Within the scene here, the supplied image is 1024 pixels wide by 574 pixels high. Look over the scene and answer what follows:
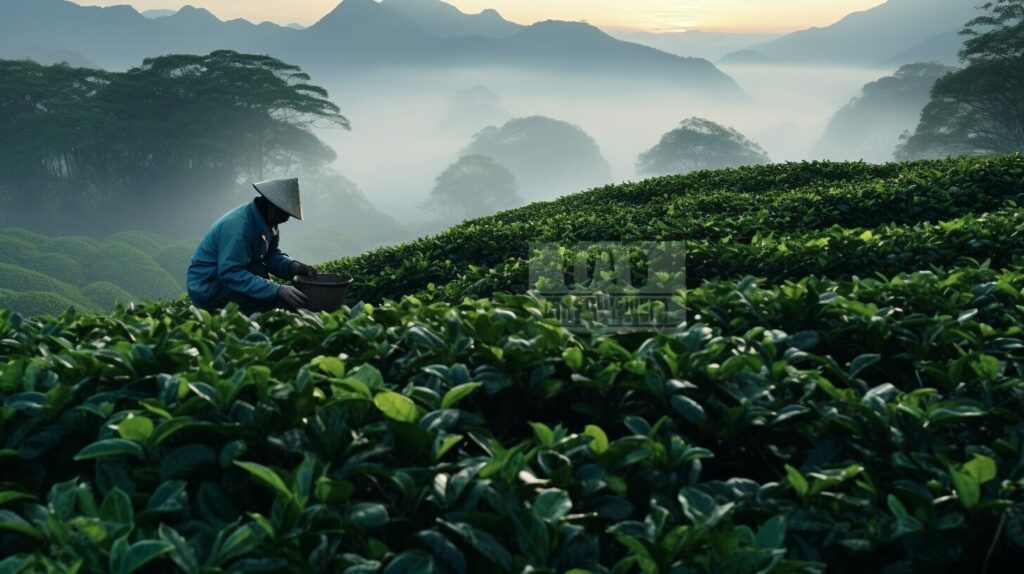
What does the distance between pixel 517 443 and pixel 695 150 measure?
3484 inches

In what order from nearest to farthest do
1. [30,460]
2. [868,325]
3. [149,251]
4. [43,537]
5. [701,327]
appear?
1. [43,537]
2. [30,460]
3. [701,327]
4. [868,325]
5. [149,251]

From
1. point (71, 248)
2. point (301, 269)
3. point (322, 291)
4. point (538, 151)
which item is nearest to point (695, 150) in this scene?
point (538, 151)

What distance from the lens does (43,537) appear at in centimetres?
172

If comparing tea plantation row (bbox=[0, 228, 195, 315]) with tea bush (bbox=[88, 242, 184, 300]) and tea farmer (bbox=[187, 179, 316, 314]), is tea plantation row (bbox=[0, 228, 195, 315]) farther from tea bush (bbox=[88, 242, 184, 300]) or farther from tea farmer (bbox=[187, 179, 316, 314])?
tea farmer (bbox=[187, 179, 316, 314])

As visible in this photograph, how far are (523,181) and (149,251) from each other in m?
92.3

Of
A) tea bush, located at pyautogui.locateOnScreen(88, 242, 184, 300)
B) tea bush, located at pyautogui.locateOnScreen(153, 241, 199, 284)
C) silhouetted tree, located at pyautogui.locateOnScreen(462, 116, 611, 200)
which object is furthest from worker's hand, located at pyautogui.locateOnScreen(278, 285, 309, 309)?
silhouetted tree, located at pyautogui.locateOnScreen(462, 116, 611, 200)

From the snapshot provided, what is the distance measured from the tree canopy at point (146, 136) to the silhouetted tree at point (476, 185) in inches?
1441

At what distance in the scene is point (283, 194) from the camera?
5.32 m

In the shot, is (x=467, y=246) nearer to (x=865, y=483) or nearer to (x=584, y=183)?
(x=865, y=483)

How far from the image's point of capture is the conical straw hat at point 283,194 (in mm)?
5281

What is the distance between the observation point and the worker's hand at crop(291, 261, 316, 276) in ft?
17.5

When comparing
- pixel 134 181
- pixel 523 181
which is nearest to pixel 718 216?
pixel 134 181

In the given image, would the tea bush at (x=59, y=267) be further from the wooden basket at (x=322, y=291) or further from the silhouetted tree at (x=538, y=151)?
the silhouetted tree at (x=538, y=151)
